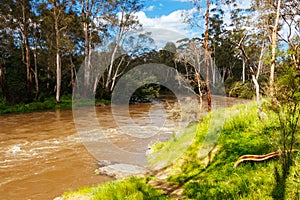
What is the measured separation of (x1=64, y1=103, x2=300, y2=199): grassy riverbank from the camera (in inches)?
128

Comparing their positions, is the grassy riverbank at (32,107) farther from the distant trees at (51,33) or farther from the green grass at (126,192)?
the green grass at (126,192)

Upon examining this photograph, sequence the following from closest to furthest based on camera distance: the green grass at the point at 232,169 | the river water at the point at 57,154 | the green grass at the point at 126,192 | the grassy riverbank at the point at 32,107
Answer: the green grass at the point at 232,169 < the green grass at the point at 126,192 < the river water at the point at 57,154 < the grassy riverbank at the point at 32,107

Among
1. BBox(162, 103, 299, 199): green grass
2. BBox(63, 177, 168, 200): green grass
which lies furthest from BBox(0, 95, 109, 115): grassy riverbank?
BBox(162, 103, 299, 199): green grass

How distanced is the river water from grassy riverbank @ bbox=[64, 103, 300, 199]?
117cm

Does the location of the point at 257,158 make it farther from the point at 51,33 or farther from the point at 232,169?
the point at 51,33

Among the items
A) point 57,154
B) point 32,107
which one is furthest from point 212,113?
point 32,107

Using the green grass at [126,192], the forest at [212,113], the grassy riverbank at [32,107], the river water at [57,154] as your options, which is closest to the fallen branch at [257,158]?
the forest at [212,113]

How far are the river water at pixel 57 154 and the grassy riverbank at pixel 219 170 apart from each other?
1.17 m

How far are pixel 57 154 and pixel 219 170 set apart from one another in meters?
5.48

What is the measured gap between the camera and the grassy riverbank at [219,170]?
324 cm

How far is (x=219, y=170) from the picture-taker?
4102 mm

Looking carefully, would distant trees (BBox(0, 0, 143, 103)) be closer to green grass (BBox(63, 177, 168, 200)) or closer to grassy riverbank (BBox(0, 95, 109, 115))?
grassy riverbank (BBox(0, 95, 109, 115))

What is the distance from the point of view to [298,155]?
355 centimetres

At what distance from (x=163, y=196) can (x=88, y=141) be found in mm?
6199
